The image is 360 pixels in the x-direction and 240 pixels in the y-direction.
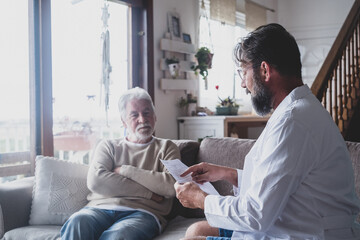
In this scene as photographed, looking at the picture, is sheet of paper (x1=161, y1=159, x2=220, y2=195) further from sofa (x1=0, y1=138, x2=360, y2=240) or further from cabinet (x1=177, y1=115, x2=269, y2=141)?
cabinet (x1=177, y1=115, x2=269, y2=141)

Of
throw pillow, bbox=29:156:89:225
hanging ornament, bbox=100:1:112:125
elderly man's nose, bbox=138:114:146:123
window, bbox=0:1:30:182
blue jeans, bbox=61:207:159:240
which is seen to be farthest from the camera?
hanging ornament, bbox=100:1:112:125

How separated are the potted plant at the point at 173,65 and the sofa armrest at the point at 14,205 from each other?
2207 mm

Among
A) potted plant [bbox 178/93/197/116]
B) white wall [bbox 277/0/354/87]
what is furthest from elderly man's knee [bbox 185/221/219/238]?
white wall [bbox 277/0/354/87]

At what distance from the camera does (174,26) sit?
4484 mm

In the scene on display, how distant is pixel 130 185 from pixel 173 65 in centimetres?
223

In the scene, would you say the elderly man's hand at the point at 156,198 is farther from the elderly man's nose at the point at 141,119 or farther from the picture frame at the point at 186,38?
the picture frame at the point at 186,38

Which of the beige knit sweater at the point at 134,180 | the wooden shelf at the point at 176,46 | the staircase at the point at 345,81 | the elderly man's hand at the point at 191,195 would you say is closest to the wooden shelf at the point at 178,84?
the wooden shelf at the point at 176,46

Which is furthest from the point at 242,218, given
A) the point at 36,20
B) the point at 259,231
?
the point at 36,20

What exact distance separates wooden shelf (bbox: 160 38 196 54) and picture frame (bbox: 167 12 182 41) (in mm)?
71

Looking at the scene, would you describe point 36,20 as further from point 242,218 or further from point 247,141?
point 242,218

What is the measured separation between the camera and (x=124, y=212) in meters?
2.25

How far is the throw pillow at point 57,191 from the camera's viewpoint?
2398 mm

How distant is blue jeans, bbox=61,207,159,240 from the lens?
6.68ft

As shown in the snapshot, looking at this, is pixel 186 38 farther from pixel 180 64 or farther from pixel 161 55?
pixel 161 55
